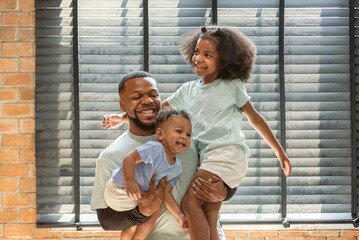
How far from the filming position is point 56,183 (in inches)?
136

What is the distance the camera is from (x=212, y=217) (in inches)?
81.4

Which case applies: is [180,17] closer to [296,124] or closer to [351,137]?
[296,124]

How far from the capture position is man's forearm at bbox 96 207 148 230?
6.41 feet

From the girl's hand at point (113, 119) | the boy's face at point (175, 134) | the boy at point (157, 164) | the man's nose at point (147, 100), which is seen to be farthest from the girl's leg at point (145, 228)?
the girl's hand at point (113, 119)

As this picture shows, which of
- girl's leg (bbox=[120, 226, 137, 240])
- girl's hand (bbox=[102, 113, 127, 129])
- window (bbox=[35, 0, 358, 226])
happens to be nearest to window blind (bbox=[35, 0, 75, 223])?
window (bbox=[35, 0, 358, 226])

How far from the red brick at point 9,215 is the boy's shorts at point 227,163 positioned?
177 cm

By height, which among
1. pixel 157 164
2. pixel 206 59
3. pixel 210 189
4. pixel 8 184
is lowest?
pixel 8 184

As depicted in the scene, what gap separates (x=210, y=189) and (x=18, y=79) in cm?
182

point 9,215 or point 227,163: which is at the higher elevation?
point 227,163

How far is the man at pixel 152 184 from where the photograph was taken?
197cm

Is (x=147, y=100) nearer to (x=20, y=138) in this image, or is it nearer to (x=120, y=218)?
(x=120, y=218)

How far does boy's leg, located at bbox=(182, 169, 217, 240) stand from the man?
0.03 meters

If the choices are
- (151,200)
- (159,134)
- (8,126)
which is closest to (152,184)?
(151,200)

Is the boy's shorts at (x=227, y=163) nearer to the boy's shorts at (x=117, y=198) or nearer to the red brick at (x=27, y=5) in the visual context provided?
the boy's shorts at (x=117, y=198)
